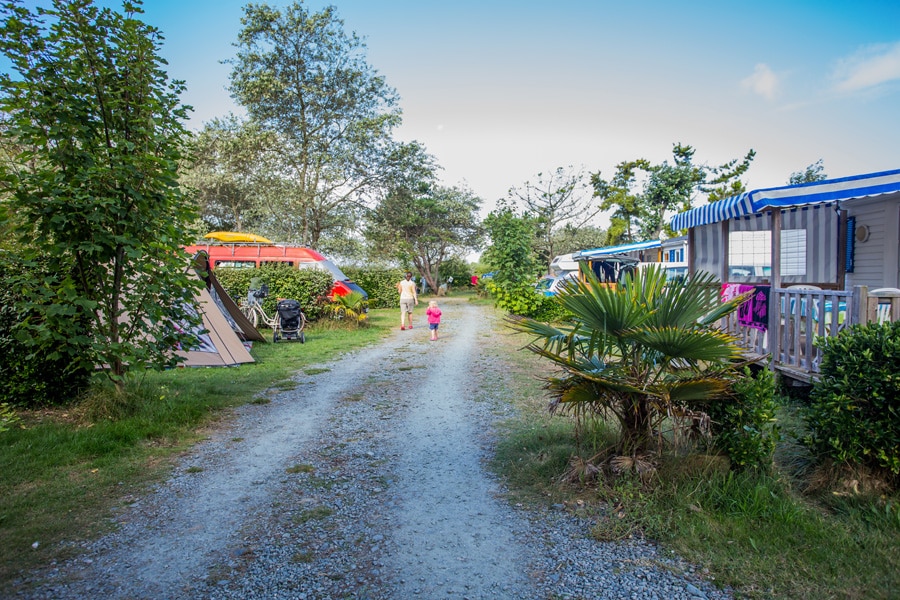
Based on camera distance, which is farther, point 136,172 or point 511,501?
point 136,172

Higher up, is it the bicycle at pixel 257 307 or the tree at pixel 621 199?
the tree at pixel 621 199

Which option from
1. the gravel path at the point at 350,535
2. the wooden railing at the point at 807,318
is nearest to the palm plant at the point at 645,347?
the gravel path at the point at 350,535

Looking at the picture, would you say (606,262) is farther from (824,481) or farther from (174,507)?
(174,507)

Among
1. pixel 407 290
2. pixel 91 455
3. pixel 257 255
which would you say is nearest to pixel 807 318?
pixel 91 455

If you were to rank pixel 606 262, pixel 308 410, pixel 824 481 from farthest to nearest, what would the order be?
pixel 606 262 → pixel 308 410 → pixel 824 481

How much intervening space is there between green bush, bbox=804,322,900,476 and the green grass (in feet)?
15.6

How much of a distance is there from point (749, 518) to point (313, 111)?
80.6 ft

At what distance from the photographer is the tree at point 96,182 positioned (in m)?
4.77

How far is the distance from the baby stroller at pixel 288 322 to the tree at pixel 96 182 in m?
5.68

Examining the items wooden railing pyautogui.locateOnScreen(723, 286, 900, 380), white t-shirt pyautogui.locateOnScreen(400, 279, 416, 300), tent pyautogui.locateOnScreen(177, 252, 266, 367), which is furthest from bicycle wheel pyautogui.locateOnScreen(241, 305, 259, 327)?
wooden railing pyautogui.locateOnScreen(723, 286, 900, 380)

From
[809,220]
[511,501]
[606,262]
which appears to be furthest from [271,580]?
[606,262]

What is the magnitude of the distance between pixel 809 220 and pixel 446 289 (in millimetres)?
27804

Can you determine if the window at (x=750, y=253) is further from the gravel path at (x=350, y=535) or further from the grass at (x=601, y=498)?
the gravel path at (x=350, y=535)

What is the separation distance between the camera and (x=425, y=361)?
9.68 m
